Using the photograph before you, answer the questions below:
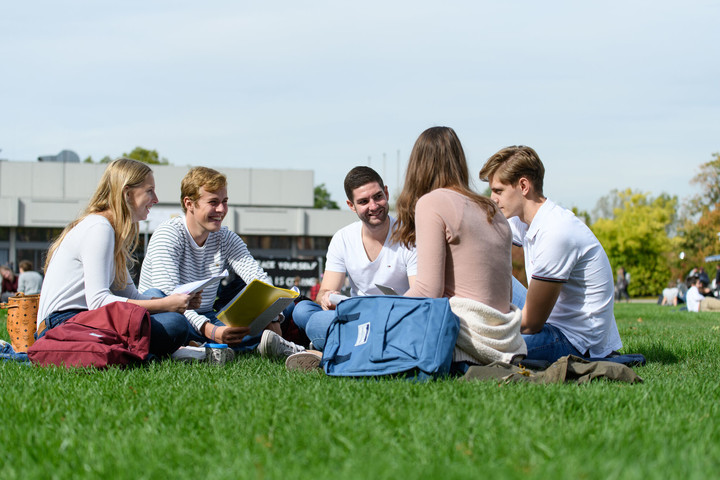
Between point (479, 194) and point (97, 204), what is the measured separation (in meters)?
2.74

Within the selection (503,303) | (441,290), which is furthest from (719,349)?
(441,290)

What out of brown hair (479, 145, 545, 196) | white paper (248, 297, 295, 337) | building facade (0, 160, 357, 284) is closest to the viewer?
brown hair (479, 145, 545, 196)

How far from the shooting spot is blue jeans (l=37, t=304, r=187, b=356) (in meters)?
5.00

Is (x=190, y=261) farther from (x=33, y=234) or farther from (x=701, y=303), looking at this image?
(x=33, y=234)

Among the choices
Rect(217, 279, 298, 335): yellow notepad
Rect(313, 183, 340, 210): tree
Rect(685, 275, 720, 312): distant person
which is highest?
Rect(313, 183, 340, 210): tree

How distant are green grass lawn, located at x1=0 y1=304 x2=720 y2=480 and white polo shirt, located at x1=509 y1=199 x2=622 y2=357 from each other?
872mm

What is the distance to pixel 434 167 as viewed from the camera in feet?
14.7

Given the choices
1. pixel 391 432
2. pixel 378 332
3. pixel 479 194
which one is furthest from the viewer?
pixel 479 194

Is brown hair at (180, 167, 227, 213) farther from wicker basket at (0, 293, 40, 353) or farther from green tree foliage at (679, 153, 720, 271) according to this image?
green tree foliage at (679, 153, 720, 271)

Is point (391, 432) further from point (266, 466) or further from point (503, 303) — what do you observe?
point (503, 303)

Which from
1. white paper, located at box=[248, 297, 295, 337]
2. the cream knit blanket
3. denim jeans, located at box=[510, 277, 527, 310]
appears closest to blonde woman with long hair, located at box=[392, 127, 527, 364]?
the cream knit blanket

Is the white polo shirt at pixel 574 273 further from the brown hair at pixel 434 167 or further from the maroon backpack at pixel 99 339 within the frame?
the maroon backpack at pixel 99 339

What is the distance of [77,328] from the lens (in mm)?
4742

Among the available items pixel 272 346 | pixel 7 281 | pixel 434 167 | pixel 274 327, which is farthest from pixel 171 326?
pixel 7 281
